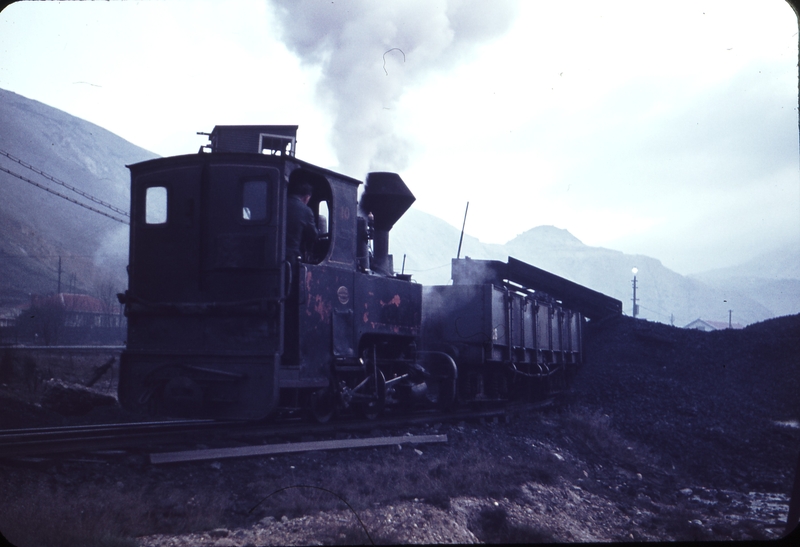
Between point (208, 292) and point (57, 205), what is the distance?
134 m

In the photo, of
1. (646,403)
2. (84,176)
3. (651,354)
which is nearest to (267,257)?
(646,403)

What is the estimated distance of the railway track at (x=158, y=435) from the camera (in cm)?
571

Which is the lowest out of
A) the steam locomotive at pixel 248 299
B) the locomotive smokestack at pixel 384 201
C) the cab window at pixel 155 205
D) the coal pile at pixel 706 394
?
the coal pile at pixel 706 394

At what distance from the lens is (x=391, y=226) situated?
9.99 meters

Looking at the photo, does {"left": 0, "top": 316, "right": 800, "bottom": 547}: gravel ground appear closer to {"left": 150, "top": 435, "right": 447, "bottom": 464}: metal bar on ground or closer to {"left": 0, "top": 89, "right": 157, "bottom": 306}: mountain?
{"left": 150, "top": 435, "right": 447, "bottom": 464}: metal bar on ground

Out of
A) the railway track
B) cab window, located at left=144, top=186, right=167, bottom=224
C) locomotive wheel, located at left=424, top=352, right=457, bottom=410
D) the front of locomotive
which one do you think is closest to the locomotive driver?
the front of locomotive

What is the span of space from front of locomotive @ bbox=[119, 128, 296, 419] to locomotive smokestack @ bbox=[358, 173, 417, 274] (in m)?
2.83

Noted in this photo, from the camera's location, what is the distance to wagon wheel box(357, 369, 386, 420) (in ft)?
27.7

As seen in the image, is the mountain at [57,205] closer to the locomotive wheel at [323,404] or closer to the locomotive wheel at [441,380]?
the locomotive wheel at [441,380]

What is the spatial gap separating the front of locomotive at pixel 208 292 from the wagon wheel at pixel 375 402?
2225 millimetres

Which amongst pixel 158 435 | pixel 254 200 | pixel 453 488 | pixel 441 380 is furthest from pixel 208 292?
pixel 441 380

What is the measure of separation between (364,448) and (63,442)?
3084 millimetres

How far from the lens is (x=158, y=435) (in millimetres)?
6641

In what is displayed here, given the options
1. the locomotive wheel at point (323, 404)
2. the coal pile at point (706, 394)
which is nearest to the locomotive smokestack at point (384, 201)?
the locomotive wheel at point (323, 404)
